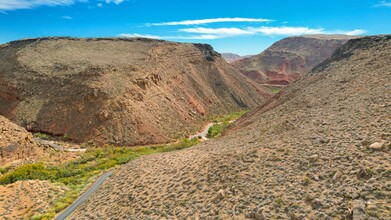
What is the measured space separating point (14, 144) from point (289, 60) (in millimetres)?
112359

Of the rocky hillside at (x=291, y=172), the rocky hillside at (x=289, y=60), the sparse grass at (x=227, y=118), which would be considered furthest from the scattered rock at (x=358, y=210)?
the rocky hillside at (x=289, y=60)

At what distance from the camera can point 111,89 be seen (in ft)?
141

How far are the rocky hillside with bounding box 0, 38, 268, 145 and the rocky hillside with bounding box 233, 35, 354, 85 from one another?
176ft

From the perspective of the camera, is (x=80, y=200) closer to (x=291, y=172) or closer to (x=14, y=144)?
(x=14, y=144)

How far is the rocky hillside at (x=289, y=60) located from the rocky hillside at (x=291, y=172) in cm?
9423

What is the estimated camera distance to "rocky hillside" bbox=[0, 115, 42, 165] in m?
28.8

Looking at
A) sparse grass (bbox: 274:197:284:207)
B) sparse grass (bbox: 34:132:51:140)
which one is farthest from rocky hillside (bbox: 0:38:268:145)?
sparse grass (bbox: 274:197:284:207)

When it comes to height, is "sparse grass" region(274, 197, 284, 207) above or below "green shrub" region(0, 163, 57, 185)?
above

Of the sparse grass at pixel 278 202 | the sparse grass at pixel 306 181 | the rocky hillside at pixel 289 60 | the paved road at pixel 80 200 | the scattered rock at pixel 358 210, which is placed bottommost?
the paved road at pixel 80 200

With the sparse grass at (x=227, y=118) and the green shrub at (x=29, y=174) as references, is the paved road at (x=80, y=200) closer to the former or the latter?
the green shrub at (x=29, y=174)

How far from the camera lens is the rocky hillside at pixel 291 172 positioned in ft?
37.7

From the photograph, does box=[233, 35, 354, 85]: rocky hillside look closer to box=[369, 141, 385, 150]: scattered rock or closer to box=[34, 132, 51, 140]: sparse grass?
box=[34, 132, 51, 140]: sparse grass

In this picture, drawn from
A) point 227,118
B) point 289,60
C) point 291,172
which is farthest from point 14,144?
point 289,60

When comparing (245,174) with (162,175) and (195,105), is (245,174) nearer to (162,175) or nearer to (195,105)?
(162,175)
